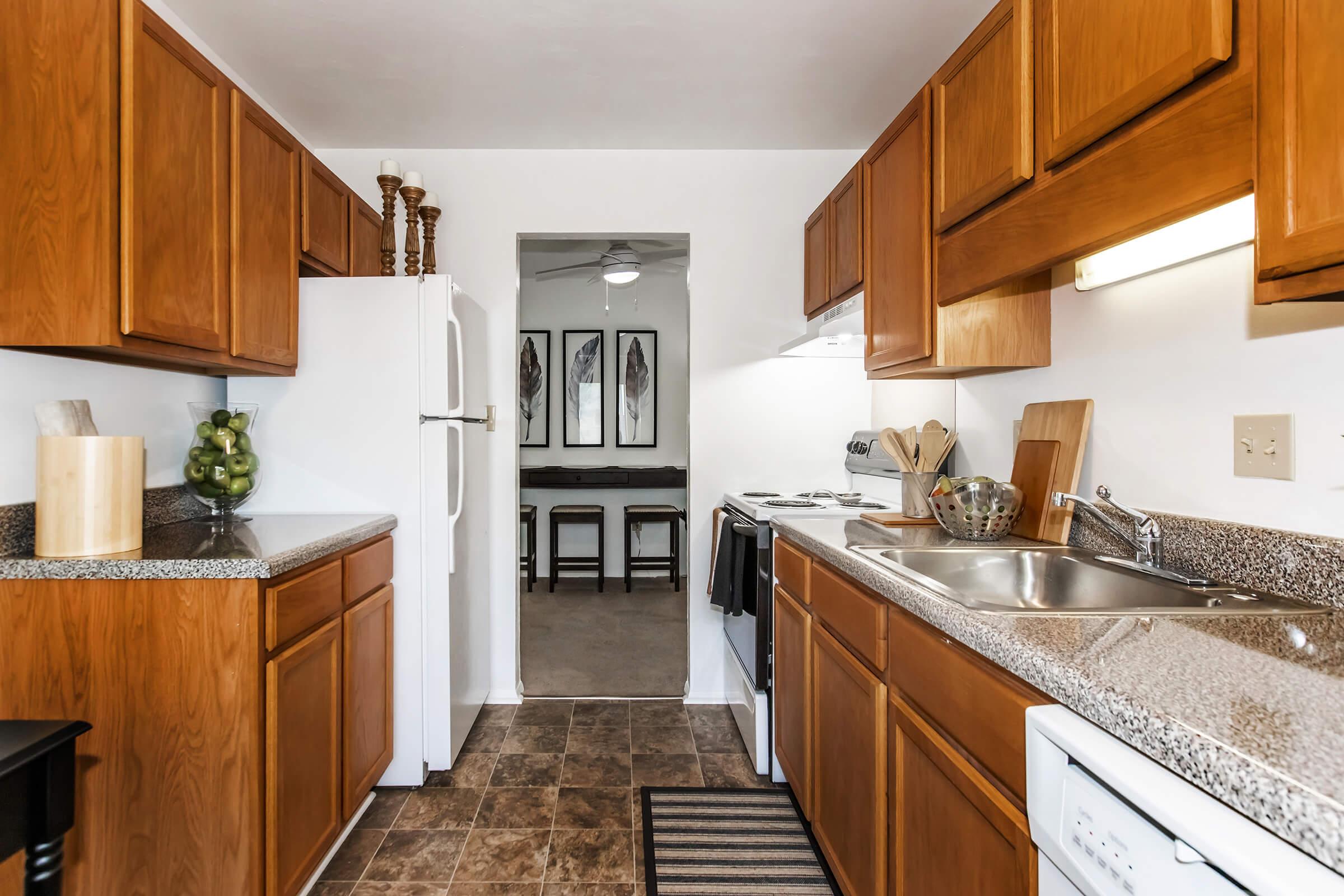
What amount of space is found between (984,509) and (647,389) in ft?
12.9

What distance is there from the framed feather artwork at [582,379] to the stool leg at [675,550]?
1.05m

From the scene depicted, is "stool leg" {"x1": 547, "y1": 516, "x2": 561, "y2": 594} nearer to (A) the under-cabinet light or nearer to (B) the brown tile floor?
(B) the brown tile floor

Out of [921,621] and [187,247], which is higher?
[187,247]

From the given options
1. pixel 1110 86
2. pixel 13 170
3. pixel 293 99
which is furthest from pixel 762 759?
pixel 293 99

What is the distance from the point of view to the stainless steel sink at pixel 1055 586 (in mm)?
1075

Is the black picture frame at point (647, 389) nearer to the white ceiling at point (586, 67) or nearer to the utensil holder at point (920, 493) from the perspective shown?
the white ceiling at point (586, 67)

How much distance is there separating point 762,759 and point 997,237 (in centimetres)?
186

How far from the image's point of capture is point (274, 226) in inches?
82.6

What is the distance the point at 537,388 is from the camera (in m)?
5.41

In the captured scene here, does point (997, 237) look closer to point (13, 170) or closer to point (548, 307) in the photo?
point (13, 170)

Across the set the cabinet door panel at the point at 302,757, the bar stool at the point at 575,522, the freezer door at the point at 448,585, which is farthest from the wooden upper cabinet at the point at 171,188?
the bar stool at the point at 575,522

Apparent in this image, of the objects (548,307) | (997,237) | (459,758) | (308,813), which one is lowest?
(459,758)

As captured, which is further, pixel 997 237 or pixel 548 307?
pixel 548 307

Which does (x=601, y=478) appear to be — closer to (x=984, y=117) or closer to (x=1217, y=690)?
(x=984, y=117)
